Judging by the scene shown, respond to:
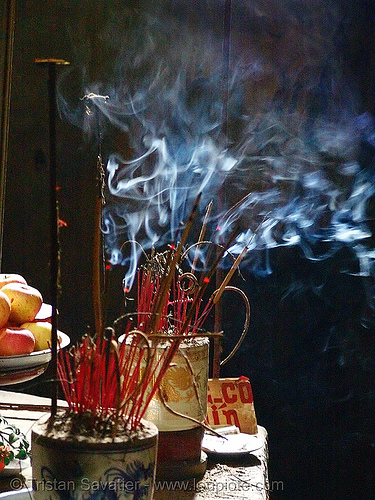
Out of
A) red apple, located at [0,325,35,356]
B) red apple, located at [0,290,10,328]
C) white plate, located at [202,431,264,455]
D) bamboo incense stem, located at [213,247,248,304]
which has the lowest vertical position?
white plate, located at [202,431,264,455]

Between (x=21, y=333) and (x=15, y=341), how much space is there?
0.10 feet

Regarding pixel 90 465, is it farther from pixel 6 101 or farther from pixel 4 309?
pixel 6 101

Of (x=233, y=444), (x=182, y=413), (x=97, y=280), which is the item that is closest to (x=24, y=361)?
(x=182, y=413)

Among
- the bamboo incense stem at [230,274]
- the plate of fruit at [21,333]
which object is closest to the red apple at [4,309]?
the plate of fruit at [21,333]

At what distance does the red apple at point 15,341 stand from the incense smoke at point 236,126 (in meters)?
1.28

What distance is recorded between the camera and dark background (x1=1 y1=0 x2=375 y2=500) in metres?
2.67

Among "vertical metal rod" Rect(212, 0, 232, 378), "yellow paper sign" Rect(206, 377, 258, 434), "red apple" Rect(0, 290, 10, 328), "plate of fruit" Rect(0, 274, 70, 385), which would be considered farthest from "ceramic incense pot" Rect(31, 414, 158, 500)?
"vertical metal rod" Rect(212, 0, 232, 378)

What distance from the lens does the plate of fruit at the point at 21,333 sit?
1.31m

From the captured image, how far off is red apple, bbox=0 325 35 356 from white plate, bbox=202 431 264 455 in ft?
1.52

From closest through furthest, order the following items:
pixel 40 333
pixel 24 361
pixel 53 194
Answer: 1. pixel 53 194
2. pixel 24 361
3. pixel 40 333

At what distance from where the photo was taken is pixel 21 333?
4.50 ft

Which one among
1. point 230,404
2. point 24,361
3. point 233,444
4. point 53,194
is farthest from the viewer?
point 230,404

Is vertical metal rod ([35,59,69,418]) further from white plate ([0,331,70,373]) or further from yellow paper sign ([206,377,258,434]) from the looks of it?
yellow paper sign ([206,377,258,434])

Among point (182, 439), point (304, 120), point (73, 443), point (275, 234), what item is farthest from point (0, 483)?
point (304, 120)
